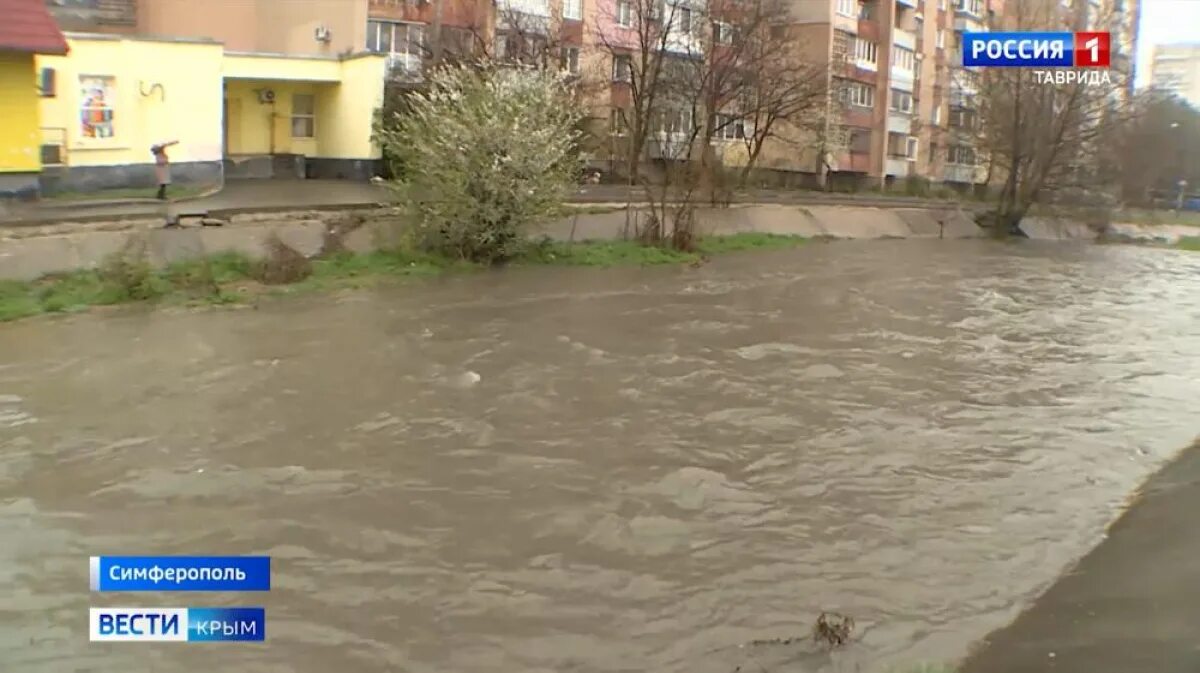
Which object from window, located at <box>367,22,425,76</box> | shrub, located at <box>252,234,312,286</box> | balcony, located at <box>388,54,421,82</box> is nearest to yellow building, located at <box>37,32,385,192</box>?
balcony, located at <box>388,54,421,82</box>

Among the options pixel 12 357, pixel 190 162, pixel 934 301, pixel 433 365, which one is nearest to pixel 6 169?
pixel 190 162

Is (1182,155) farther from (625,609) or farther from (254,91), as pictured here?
(625,609)

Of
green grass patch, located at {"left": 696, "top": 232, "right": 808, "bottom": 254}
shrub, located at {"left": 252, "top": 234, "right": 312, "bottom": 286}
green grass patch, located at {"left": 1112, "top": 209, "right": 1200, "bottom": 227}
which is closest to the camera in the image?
shrub, located at {"left": 252, "top": 234, "right": 312, "bottom": 286}

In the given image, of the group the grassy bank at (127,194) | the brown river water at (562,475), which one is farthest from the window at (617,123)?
the brown river water at (562,475)

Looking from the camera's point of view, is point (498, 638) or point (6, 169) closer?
point (498, 638)

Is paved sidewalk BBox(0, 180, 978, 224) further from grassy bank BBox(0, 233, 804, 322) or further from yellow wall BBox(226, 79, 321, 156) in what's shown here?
yellow wall BBox(226, 79, 321, 156)

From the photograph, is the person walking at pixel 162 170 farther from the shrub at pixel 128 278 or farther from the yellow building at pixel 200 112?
the shrub at pixel 128 278

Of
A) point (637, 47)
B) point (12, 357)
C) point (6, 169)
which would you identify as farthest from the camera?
point (637, 47)

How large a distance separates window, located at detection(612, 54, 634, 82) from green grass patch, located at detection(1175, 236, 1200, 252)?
77.0 feet

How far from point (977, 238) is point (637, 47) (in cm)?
1561

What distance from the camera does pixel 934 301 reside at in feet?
75.3
